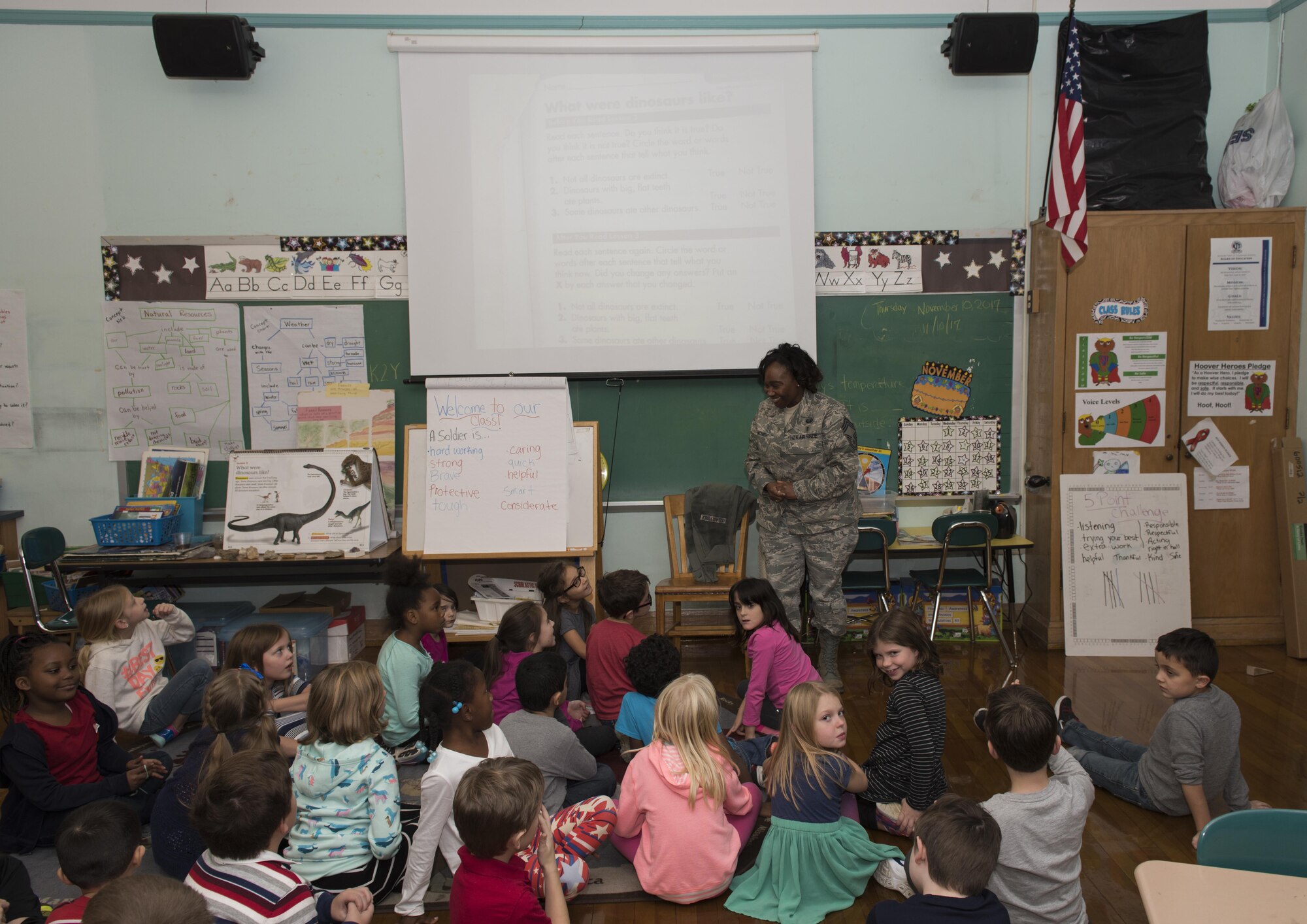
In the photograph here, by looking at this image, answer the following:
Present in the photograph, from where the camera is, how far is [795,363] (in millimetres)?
3939

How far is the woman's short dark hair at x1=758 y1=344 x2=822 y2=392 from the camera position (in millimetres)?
3926

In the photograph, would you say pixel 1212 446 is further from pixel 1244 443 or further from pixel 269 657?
pixel 269 657

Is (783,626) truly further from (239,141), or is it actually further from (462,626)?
(239,141)

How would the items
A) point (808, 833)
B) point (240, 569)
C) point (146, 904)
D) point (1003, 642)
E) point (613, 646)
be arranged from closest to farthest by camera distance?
1. point (146, 904)
2. point (808, 833)
3. point (613, 646)
4. point (1003, 642)
5. point (240, 569)

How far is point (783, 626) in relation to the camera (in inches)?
129

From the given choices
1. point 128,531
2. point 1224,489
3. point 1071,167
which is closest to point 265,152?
point 128,531

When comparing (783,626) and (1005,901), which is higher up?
(783,626)

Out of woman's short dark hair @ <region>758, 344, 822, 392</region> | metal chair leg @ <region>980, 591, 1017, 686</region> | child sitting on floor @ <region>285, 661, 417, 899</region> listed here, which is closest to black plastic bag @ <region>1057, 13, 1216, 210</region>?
woman's short dark hair @ <region>758, 344, 822, 392</region>

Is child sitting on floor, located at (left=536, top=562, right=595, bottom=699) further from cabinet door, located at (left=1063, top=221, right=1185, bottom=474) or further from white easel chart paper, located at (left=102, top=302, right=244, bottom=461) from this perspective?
cabinet door, located at (left=1063, top=221, right=1185, bottom=474)

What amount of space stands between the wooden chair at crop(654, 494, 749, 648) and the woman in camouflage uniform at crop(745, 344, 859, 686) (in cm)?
39

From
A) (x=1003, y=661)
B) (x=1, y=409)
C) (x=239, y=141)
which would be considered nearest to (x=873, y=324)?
(x=1003, y=661)

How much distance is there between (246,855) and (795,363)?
2911 millimetres

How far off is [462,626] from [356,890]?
2071mm

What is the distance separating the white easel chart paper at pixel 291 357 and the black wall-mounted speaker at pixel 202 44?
125 centimetres
